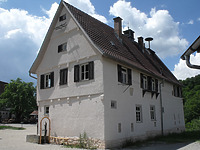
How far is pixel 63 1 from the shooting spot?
51.8 ft

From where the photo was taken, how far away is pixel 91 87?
42.8ft

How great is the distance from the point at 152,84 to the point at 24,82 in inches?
1643

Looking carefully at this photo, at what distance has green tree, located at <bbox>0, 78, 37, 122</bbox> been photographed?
48.4 metres

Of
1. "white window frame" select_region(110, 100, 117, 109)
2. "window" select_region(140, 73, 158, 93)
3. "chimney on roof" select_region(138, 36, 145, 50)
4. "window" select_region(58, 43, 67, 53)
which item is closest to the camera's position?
"white window frame" select_region(110, 100, 117, 109)

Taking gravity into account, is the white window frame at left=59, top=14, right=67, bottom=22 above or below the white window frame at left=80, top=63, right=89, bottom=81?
above

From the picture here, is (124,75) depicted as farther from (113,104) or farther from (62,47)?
(62,47)

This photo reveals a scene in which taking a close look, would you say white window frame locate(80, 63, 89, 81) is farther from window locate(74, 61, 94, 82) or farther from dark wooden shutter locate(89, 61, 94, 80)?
dark wooden shutter locate(89, 61, 94, 80)

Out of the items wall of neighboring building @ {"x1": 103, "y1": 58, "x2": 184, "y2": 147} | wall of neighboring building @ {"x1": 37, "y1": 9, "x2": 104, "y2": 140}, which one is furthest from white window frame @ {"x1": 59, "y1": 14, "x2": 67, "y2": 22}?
wall of neighboring building @ {"x1": 103, "y1": 58, "x2": 184, "y2": 147}

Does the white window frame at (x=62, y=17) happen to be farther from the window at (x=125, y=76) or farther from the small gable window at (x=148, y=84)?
the small gable window at (x=148, y=84)

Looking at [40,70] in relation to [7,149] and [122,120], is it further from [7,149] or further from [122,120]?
[122,120]

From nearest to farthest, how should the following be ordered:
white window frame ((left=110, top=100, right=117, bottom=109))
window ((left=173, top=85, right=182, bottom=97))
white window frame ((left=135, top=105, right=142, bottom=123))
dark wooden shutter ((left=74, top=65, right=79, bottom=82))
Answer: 1. white window frame ((left=110, top=100, right=117, bottom=109))
2. dark wooden shutter ((left=74, top=65, right=79, bottom=82))
3. white window frame ((left=135, top=105, right=142, bottom=123))
4. window ((left=173, top=85, right=182, bottom=97))

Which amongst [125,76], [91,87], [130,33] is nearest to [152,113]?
[125,76]

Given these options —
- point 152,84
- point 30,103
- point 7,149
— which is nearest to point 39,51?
point 7,149

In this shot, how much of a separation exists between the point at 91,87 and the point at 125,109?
110 inches
